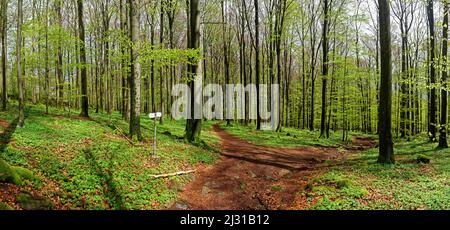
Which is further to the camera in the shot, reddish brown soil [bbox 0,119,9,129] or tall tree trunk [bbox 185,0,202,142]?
tall tree trunk [bbox 185,0,202,142]

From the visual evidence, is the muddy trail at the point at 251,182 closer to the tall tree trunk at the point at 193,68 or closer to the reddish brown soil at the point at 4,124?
the tall tree trunk at the point at 193,68

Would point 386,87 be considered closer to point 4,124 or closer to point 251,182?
point 251,182

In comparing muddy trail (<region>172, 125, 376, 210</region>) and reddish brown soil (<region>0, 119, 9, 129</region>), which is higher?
reddish brown soil (<region>0, 119, 9, 129</region>)

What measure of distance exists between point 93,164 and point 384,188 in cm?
887

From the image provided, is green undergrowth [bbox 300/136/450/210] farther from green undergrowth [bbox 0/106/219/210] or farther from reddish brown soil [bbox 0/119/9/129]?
reddish brown soil [bbox 0/119/9/129]

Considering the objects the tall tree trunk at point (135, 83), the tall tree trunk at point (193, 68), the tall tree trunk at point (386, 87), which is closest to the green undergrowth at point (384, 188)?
the tall tree trunk at point (386, 87)

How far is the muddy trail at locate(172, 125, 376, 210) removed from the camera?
830 centimetres

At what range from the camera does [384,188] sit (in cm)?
820

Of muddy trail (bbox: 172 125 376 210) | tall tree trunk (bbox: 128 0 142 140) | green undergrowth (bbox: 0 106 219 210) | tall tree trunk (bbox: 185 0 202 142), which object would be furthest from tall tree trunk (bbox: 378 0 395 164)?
tall tree trunk (bbox: 128 0 142 140)

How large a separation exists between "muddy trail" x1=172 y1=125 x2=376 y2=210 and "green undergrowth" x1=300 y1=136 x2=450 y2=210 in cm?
77

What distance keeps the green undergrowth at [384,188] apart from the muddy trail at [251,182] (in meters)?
0.77

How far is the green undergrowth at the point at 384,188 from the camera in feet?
22.7

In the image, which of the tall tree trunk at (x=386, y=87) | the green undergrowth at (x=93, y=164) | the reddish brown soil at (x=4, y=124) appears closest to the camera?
the green undergrowth at (x=93, y=164)

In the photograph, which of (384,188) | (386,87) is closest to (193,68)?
(386,87)
